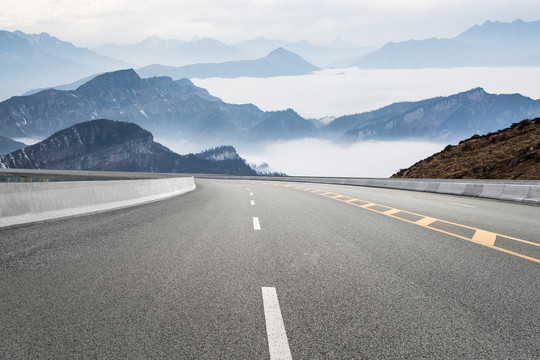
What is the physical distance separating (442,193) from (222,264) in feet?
68.2

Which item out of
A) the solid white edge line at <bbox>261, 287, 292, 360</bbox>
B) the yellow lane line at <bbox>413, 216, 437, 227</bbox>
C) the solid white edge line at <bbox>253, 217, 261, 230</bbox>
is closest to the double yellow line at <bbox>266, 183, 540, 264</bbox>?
the yellow lane line at <bbox>413, 216, 437, 227</bbox>

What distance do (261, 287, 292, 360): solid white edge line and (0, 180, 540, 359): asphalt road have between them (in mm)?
18

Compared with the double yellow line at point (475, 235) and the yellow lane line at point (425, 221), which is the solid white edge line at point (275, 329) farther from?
the yellow lane line at point (425, 221)

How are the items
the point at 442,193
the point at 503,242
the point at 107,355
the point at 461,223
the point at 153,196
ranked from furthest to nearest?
the point at 442,193 < the point at 153,196 < the point at 461,223 < the point at 503,242 < the point at 107,355

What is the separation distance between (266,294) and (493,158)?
46.3 metres

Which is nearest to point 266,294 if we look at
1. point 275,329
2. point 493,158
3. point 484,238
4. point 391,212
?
point 275,329

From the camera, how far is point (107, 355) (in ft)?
9.93

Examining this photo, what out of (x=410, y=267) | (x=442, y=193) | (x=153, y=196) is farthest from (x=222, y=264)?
(x=442, y=193)

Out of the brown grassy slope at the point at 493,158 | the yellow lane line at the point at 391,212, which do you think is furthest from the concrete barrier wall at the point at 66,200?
the brown grassy slope at the point at 493,158

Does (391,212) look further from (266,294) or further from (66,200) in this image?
(266,294)

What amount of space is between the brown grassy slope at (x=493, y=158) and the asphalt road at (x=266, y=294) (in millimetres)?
33974

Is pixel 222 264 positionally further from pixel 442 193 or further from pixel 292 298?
pixel 442 193

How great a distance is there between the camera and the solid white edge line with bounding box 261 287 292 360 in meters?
3.06

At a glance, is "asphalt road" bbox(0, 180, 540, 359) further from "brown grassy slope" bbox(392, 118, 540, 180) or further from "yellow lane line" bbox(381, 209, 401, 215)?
"brown grassy slope" bbox(392, 118, 540, 180)
